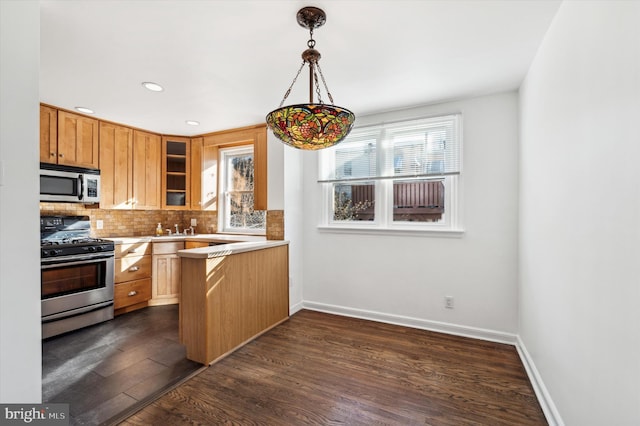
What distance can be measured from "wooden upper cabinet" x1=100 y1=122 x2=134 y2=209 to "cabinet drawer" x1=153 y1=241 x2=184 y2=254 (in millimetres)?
639

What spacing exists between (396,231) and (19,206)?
2.92m

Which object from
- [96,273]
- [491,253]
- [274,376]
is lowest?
[274,376]

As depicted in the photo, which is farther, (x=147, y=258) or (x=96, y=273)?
(x=147, y=258)

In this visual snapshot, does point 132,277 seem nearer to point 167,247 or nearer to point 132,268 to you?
point 132,268

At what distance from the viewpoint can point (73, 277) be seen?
303 centimetres

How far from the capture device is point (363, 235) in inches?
134

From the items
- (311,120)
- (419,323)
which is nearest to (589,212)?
(311,120)

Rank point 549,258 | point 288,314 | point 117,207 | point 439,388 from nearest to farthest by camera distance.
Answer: point 549,258, point 439,388, point 288,314, point 117,207

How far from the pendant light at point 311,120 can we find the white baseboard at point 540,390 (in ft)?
6.52

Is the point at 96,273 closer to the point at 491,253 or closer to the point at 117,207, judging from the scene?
the point at 117,207

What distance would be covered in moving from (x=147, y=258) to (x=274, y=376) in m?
2.50

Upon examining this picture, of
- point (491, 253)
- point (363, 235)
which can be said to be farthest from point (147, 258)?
point (491, 253)

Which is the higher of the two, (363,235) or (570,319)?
(363,235)

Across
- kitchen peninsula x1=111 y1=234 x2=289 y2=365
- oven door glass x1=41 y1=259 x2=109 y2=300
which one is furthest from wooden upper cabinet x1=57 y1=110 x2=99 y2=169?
kitchen peninsula x1=111 y1=234 x2=289 y2=365
